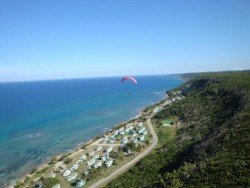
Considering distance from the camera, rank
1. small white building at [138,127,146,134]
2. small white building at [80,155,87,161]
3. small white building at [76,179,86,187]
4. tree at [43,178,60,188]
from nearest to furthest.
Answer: small white building at [76,179,86,187] < tree at [43,178,60,188] < small white building at [80,155,87,161] < small white building at [138,127,146,134]

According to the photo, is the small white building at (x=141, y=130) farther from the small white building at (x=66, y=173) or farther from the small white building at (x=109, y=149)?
the small white building at (x=66, y=173)

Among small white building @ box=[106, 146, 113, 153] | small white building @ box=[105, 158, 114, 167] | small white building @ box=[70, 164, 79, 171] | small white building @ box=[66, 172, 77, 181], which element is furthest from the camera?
small white building @ box=[106, 146, 113, 153]

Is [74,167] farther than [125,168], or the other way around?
[74,167]

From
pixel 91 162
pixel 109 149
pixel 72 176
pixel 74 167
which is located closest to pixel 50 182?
pixel 72 176

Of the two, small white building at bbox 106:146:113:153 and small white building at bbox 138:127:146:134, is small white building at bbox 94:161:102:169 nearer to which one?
small white building at bbox 106:146:113:153

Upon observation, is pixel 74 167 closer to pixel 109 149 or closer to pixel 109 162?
pixel 109 162

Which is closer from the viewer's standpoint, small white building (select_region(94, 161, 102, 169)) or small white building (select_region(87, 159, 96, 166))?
small white building (select_region(94, 161, 102, 169))

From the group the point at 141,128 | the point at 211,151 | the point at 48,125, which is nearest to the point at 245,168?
the point at 211,151

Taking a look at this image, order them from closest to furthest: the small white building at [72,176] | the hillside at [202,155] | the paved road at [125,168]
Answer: the hillside at [202,155]
the paved road at [125,168]
the small white building at [72,176]

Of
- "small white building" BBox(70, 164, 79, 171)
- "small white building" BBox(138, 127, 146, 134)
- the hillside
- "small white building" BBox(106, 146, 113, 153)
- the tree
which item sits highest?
the hillside

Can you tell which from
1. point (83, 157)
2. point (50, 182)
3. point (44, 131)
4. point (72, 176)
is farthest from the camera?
point (44, 131)

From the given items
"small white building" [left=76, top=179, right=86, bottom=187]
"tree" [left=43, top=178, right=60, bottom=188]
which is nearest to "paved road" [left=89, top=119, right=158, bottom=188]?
"small white building" [left=76, top=179, right=86, bottom=187]

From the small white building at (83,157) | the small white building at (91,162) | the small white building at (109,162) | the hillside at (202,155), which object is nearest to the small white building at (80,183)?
the hillside at (202,155)

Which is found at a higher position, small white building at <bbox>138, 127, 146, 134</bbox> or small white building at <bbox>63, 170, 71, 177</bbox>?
small white building at <bbox>138, 127, 146, 134</bbox>
